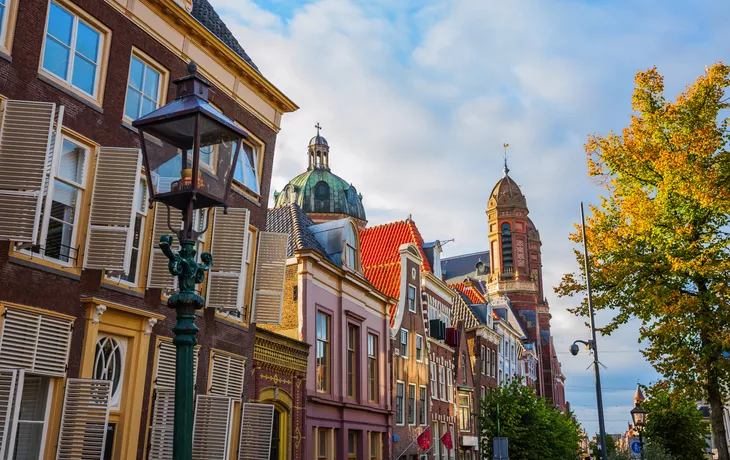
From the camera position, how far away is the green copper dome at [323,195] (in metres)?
73.6

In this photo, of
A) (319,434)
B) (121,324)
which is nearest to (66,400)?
(121,324)

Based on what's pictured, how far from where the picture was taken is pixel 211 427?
14.9m

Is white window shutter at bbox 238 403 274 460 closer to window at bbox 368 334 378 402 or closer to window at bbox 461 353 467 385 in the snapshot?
window at bbox 368 334 378 402

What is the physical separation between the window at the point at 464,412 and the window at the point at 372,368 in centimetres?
1555

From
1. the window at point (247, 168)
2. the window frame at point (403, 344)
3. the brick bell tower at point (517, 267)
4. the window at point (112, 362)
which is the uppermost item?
the brick bell tower at point (517, 267)

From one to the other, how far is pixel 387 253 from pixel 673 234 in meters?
16.8

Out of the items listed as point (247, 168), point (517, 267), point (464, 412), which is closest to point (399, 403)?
point (464, 412)

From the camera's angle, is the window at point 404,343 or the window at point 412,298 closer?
the window at point 404,343

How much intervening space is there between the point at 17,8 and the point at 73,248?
13.0 ft

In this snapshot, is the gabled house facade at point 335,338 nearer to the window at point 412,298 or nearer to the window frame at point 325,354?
the window frame at point 325,354

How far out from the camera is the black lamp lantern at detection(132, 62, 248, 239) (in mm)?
6875

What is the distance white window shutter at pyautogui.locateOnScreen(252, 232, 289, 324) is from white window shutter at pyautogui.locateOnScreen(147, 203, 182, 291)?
377cm

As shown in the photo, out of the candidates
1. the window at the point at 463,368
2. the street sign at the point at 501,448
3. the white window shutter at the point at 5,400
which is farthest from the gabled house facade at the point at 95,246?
the window at the point at 463,368

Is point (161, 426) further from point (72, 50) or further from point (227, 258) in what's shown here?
point (72, 50)
